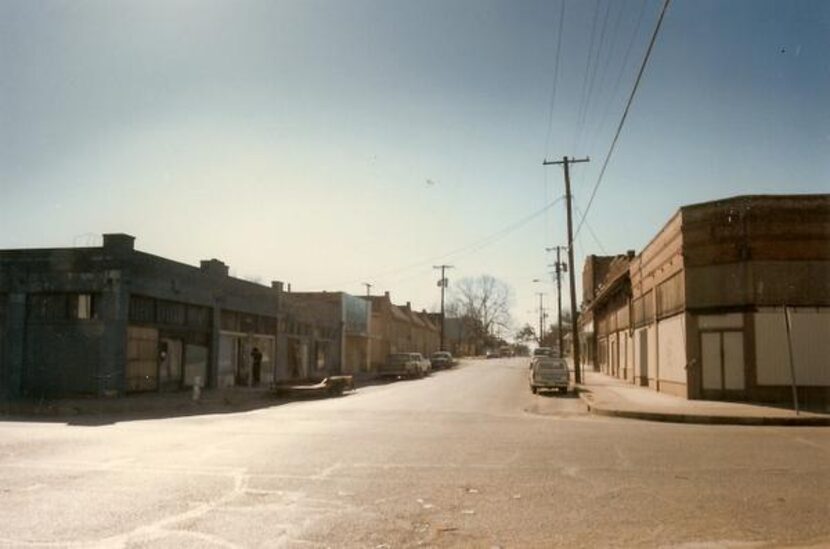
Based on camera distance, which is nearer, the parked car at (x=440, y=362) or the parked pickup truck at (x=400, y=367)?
the parked pickup truck at (x=400, y=367)

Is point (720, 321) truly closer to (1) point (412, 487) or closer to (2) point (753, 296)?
(2) point (753, 296)

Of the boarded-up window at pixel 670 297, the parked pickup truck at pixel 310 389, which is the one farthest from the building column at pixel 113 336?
the boarded-up window at pixel 670 297

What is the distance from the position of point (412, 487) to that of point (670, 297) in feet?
70.3

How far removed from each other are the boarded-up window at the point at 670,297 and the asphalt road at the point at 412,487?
1022 centimetres

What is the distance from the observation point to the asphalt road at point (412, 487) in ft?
23.7

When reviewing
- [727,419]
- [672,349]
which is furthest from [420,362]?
[727,419]

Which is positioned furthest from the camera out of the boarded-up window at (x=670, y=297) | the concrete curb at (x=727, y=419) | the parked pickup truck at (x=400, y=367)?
the parked pickup truck at (x=400, y=367)

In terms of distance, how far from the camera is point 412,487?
31.5ft

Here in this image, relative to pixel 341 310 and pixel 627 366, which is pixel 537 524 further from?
pixel 341 310

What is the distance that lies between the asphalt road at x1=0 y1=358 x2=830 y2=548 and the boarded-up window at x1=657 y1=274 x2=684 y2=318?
402 inches

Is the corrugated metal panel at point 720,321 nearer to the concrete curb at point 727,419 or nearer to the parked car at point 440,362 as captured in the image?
the concrete curb at point 727,419

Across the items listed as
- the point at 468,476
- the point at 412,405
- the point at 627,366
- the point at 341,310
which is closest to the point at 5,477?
the point at 468,476

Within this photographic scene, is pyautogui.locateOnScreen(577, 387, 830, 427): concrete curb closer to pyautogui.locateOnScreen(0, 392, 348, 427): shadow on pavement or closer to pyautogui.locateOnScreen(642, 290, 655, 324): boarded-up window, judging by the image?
pyautogui.locateOnScreen(0, 392, 348, 427): shadow on pavement

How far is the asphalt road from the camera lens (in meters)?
7.24
